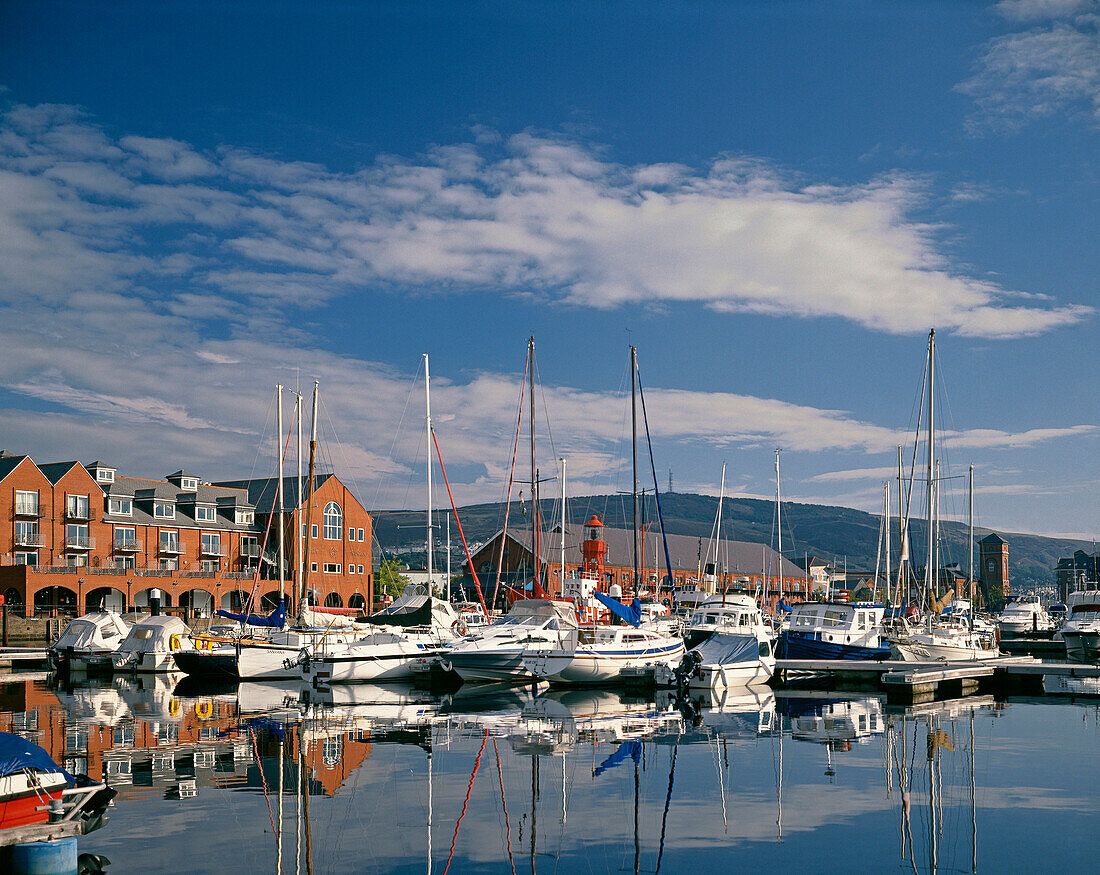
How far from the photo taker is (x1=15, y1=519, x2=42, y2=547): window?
75.8 meters

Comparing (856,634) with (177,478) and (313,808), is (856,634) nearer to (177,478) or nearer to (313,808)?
(313,808)

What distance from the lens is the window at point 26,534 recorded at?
249 feet

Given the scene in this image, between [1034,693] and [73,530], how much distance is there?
222 feet

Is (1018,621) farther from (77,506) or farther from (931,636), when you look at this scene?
(77,506)

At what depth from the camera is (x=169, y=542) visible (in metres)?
86.4

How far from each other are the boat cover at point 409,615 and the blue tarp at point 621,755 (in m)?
25.9

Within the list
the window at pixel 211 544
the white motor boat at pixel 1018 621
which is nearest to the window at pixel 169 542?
the window at pixel 211 544

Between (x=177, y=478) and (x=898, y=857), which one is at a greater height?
(x=177, y=478)

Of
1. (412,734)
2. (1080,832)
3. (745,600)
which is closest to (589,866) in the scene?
(1080,832)

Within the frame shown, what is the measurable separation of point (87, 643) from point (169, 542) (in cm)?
3548

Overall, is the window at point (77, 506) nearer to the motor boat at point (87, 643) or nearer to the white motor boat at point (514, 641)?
the motor boat at point (87, 643)

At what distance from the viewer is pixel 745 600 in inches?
2159

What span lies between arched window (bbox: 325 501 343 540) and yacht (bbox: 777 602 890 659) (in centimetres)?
5598

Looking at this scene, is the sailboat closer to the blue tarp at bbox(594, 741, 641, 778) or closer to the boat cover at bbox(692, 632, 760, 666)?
the boat cover at bbox(692, 632, 760, 666)
